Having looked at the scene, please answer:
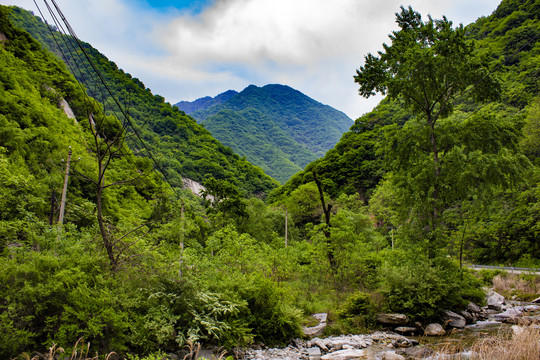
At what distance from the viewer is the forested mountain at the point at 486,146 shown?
531 inches

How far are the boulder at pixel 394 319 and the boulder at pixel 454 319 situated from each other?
1.47 metres

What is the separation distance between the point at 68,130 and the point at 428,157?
30.9m

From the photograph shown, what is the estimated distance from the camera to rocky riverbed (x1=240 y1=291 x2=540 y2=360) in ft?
28.0

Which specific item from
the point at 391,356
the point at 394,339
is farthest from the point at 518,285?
the point at 391,356

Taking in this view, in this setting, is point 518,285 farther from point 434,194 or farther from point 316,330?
point 316,330

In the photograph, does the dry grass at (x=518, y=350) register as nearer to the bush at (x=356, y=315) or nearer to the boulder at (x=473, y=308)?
the bush at (x=356, y=315)

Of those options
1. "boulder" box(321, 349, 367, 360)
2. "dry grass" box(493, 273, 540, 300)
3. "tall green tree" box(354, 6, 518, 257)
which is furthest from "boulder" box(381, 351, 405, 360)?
"dry grass" box(493, 273, 540, 300)

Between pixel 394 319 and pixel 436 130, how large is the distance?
8.36 m

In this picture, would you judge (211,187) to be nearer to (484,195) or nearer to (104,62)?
(484,195)

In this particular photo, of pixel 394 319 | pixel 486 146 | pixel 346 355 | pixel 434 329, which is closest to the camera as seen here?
pixel 346 355

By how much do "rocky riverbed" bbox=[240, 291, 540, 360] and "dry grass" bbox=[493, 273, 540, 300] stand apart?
4907 mm

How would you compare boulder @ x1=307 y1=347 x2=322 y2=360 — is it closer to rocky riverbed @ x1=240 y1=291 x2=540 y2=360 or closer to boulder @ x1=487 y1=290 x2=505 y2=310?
rocky riverbed @ x1=240 y1=291 x2=540 y2=360

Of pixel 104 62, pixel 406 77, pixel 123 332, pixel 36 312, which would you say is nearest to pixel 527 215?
pixel 406 77

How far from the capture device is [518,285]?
18578mm
